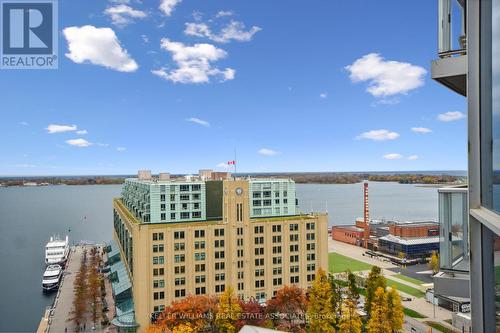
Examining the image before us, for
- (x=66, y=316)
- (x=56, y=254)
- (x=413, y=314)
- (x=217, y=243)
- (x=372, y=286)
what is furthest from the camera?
(x=56, y=254)

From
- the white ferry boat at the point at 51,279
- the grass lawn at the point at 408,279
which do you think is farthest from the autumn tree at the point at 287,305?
the white ferry boat at the point at 51,279

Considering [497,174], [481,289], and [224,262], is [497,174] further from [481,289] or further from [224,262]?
[224,262]

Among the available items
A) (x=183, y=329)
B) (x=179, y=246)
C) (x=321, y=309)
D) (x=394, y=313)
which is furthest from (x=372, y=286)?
(x=179, y=246)

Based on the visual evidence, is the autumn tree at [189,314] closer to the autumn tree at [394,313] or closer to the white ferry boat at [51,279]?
the autumn tree at [394,313]

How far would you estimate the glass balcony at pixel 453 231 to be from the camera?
3.98m

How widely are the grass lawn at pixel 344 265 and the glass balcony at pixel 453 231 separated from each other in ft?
Answer: 169

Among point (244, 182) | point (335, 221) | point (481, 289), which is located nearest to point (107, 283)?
point (244, 182)

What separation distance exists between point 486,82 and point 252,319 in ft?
108

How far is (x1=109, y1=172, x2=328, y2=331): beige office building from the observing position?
3509 centimetres

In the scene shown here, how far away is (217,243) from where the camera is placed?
3738 centimetres

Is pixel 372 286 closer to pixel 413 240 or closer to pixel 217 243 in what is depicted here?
pixel 217 243

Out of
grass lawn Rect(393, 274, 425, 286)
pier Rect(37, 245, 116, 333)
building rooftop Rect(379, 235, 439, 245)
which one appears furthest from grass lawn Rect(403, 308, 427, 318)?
pier Rect(37, 245, 116, 333)

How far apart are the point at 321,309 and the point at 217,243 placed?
12.7 m

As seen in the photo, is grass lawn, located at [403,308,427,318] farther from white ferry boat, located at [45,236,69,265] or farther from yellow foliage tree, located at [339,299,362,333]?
white ferry boat, located at [45,236,69,265]
